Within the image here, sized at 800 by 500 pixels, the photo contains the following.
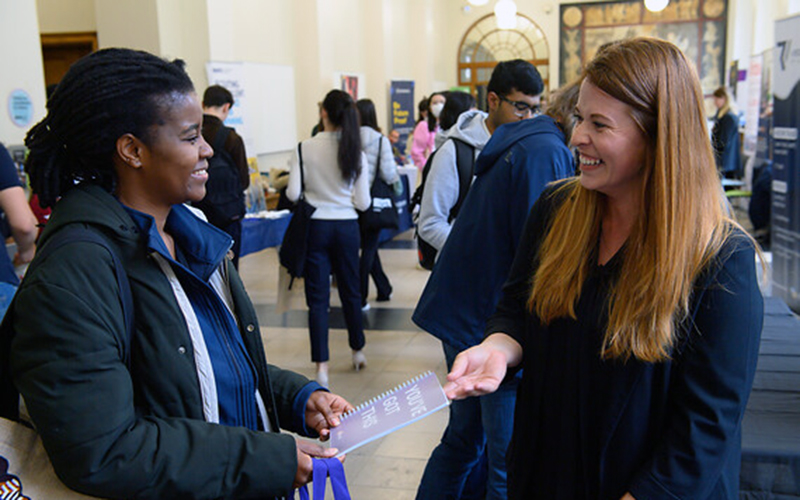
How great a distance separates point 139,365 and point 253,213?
4.98 meters

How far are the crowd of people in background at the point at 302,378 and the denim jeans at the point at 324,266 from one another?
2702mm

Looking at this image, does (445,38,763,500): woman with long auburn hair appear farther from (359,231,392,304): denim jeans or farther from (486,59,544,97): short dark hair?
(359,231,392,304): denim jeans

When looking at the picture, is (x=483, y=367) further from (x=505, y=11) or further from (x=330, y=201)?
(x=505, y=11)

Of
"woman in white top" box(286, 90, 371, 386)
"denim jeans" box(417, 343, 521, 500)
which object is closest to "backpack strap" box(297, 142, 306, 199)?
"woman in white top" box(286, 90, 371, 386)

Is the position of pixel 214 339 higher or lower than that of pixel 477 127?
lower

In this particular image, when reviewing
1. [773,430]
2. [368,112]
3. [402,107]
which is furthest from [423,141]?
[773,430]

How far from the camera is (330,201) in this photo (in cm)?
433

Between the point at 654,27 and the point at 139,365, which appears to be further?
the point at 654,27

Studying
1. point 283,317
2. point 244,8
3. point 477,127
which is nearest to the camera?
point 477,127

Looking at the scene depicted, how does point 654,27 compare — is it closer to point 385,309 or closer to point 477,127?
point 385,309

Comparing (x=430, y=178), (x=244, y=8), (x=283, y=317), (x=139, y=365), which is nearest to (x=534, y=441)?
(x=139, y=365)

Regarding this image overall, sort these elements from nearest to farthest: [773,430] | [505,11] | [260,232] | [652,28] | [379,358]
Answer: [773,430] → [379,358] → [260,232] → [505,11] → [652,28]

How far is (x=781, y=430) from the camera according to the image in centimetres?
206

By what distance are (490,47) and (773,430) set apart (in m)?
16.3
